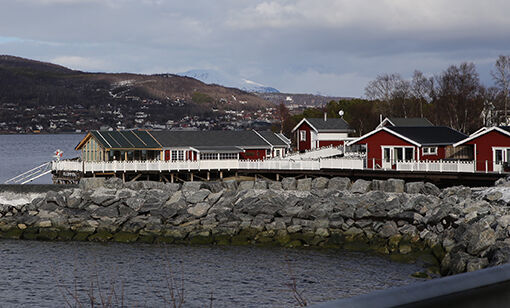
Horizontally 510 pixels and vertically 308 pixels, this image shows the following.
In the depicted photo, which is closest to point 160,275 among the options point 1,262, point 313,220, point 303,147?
point 1,262

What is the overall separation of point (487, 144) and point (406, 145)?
6892 millimetres

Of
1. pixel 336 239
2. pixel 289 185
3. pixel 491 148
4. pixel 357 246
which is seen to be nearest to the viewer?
pixel 357 246

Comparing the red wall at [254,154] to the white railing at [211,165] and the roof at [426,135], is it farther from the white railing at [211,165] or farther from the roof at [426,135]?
the roof at [426,135]

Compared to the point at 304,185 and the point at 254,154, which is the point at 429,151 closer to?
the point at 304,185

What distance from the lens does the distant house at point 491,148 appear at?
3822 cm

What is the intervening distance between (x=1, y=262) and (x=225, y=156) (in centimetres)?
3124

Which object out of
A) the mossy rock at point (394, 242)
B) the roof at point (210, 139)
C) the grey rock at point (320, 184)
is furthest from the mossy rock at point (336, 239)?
the roof at point (210, 139)

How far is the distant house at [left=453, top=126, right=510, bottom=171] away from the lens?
38.2m

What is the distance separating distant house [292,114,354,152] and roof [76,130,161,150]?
20316 millimetres

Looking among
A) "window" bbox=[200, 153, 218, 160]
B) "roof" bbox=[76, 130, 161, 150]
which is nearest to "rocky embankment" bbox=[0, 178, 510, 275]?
"roof" bbox=[76, 130, 161, 150]

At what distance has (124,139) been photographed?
5431 cm

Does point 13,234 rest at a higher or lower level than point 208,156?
lower

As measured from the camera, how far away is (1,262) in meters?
26.2

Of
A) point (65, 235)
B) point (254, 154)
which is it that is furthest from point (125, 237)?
point (254, 154)
